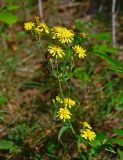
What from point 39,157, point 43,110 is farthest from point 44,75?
point 39,157

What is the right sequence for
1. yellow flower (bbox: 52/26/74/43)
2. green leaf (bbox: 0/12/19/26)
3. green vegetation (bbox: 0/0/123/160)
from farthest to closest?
green leaf (bbox: 0/12/19/26) < green vegetation (bbox: 0/0/123/160) < yellow flower (bbox: 52/26/74/43)

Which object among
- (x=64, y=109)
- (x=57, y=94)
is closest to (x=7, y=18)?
(x=57, y=94)

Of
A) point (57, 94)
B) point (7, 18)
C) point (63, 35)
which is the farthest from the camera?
point (7, 18)

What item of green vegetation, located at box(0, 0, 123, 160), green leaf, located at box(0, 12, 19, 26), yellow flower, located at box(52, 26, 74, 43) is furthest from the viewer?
green leaf, located at box(0, 12, 19, 26)

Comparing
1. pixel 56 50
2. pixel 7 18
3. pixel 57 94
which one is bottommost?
pixel 56 50

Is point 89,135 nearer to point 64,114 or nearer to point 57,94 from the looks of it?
point 64,114

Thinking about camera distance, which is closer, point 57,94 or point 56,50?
point 56,50

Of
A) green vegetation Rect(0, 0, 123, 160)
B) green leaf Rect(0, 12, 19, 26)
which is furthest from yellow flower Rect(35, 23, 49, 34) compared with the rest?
green leaf Rect(0, 12, 19, 26)

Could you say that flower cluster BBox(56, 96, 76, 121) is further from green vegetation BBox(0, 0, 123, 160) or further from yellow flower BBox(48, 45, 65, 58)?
yellow flower BBox(48, 45, 65, 58)

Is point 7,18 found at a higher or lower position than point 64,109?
higher

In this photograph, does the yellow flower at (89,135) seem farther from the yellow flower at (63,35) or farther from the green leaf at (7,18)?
the green leaf at (7,18)

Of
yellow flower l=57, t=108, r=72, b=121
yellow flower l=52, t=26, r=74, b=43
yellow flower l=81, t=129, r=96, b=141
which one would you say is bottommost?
yellow flower l=81, t=129, r=96, b=141
